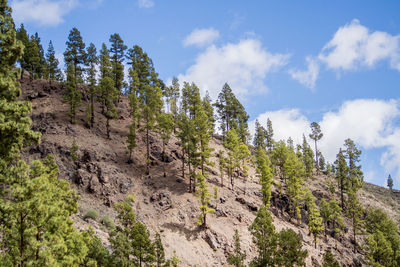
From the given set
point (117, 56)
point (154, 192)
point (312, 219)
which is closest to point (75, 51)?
point (117, 56)

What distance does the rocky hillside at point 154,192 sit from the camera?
132ft

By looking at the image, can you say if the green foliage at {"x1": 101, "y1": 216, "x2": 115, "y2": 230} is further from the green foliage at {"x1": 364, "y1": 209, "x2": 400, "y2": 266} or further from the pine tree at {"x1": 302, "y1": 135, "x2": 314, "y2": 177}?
the pine tree at {"x1": 302, "y1": 135, "x2": 314, "y2": 177}

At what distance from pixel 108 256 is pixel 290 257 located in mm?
21439

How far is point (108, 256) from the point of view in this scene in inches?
1012

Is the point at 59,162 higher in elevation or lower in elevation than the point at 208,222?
higher

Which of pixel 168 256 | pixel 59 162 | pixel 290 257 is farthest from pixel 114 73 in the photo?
pixel 290 257

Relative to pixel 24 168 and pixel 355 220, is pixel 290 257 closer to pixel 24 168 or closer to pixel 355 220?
pixel 24 168

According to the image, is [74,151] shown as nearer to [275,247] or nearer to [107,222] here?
[107,222]

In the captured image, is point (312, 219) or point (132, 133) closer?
point (132, 133)

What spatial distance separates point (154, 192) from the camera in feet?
153

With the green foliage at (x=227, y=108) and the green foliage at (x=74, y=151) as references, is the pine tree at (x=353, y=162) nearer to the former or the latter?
the green foliage at (x=227, y=108)

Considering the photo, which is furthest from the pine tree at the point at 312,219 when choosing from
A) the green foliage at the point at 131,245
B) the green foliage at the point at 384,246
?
the green foliage at the point at 131,245

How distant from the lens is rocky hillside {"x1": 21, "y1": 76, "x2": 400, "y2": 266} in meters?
40.3

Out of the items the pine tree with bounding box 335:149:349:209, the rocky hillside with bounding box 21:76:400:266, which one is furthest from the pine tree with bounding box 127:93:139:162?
the pine tree with bounding box 335:149:349:209
